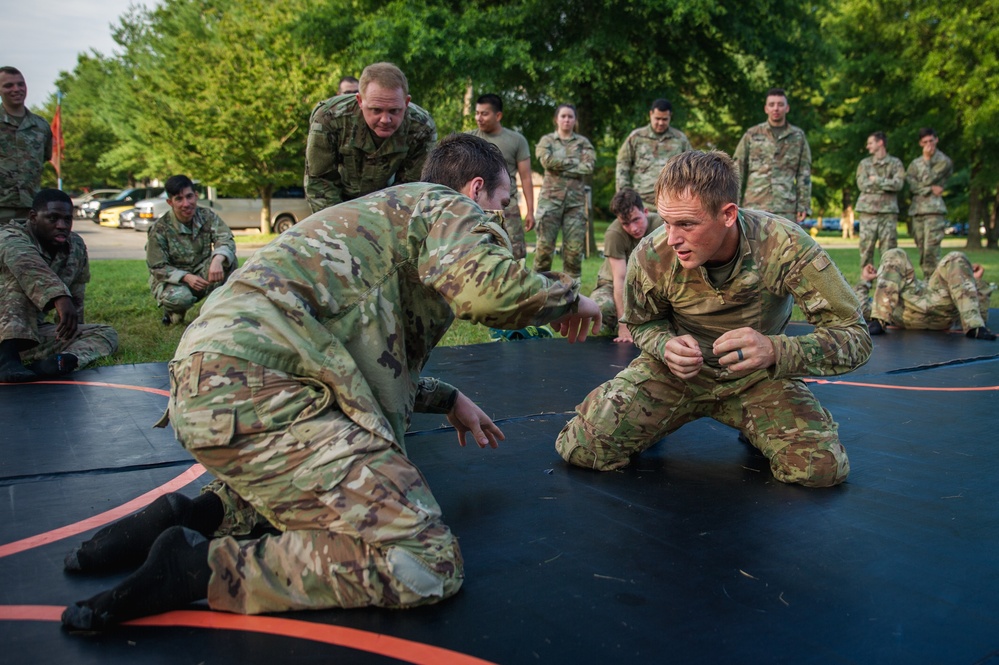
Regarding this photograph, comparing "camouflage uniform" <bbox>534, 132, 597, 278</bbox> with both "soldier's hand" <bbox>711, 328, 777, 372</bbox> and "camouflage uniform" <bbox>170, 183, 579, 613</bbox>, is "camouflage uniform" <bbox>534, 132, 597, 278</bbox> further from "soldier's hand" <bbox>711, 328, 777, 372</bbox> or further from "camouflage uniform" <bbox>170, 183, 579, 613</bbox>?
"camouflage uniform" <bbox>170, 183, 579, 613</bbox>

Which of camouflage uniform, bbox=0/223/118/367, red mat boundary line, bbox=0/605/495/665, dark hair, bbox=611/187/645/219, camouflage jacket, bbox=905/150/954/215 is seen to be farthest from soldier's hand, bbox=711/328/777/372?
camouflage jacket, bbox=905/150/954/215

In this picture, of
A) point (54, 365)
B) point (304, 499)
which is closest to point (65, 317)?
point (54, 365)

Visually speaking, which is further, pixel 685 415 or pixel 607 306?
pixel 607 306

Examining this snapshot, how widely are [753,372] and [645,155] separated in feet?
19.8

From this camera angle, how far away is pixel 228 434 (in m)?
2.05

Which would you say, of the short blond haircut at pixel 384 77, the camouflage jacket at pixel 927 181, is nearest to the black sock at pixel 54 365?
the short blond haircut at pixel 384 77

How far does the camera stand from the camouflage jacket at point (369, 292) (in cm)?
215

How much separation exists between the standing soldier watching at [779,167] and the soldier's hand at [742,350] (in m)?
6.60

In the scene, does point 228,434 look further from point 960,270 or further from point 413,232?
point 960,270

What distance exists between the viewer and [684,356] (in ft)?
9.46

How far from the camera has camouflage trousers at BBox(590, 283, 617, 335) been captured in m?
6.81

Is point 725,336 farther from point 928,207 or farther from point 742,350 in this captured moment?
point 928,207

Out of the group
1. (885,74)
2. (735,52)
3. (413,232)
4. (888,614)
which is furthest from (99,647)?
(885,74)

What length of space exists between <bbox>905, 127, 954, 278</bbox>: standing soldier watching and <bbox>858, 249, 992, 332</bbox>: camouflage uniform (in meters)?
4.81
